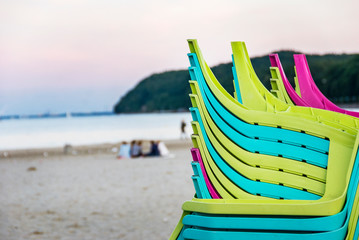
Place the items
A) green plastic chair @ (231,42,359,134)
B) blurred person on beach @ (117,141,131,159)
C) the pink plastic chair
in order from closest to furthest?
1. green plastic chair @ (231,42,359,134)
2. the pink plastic chair
3. blurred person on beach @ (117,141,131,159)

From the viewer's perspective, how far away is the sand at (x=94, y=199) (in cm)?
651

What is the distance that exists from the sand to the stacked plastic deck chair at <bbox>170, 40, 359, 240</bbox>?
3438 millimetres

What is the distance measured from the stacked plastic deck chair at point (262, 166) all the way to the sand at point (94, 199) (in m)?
3.44

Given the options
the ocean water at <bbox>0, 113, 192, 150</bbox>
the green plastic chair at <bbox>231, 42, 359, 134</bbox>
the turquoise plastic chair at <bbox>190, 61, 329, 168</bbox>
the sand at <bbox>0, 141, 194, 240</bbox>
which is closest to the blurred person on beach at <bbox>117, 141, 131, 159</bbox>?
the sand at <bbox>0, 141, 194, 240</bbox>

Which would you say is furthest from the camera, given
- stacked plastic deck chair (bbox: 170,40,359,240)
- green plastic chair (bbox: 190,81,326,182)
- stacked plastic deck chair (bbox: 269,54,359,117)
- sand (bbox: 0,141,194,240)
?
sand (bbox: 0,141,194,240)

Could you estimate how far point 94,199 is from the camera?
887 centimetres

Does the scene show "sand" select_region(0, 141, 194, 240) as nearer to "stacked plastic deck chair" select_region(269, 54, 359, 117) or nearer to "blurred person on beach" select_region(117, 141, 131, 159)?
"blurred person on beach" select_region(117, 141, 131, 159)

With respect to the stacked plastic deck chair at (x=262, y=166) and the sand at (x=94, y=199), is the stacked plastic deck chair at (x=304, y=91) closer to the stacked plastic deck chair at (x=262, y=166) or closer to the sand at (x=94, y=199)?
the stacked plastic deck chair at (x=262, y=166)

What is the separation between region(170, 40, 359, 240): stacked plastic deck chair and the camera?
2.12m

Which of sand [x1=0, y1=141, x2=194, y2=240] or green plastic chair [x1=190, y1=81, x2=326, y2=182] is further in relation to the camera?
sand [x1=0, y1=141, x2=194, y2=240]

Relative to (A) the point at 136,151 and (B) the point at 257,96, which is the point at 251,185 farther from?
(A) the point at 136,151

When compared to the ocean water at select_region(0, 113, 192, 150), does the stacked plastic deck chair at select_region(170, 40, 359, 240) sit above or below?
above

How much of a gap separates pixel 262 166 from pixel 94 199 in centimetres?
659

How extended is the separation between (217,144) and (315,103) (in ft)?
4.32
